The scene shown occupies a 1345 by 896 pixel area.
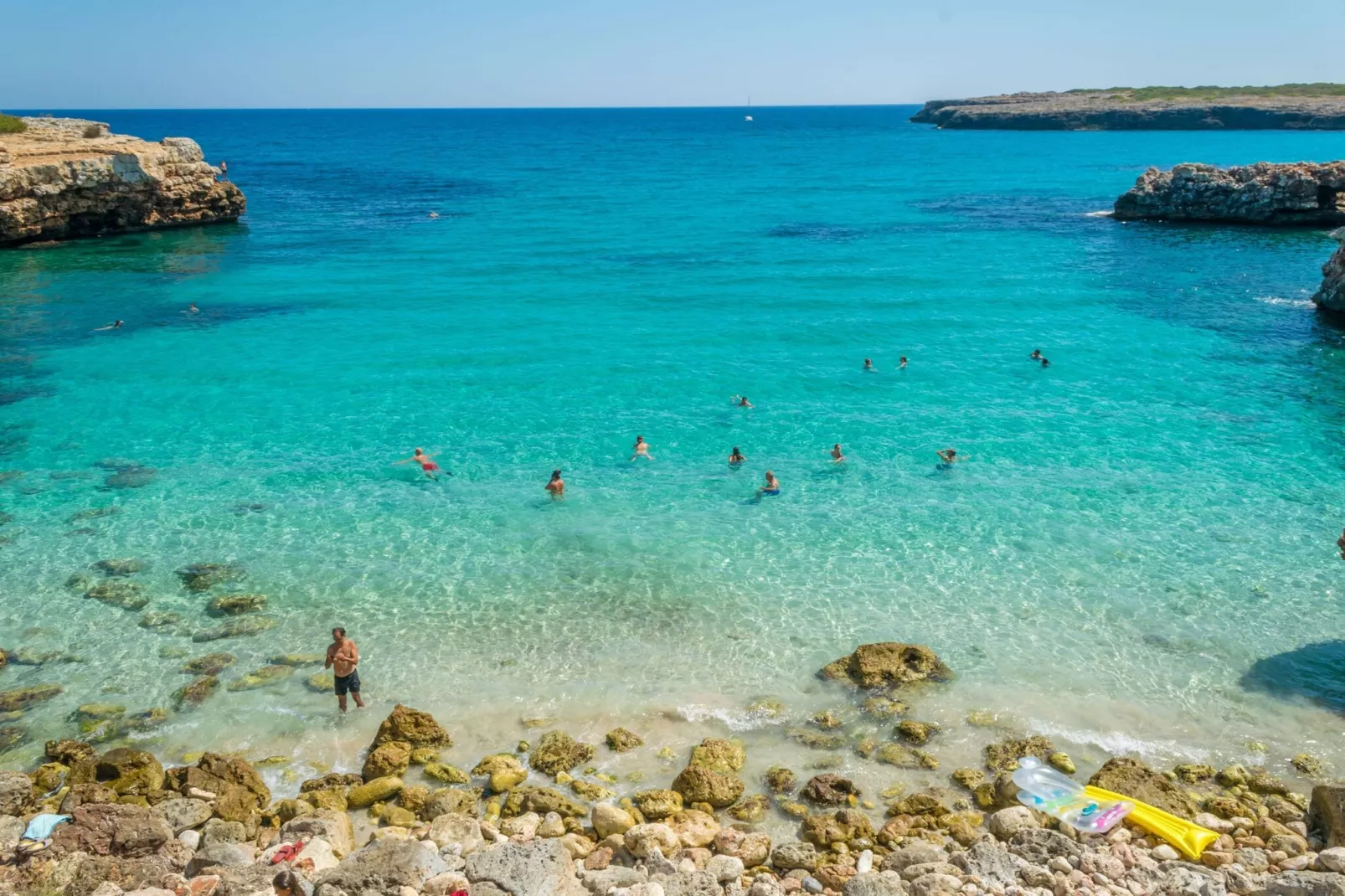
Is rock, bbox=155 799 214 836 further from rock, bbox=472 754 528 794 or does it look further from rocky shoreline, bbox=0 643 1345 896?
rock, bbox=472 754 528 794

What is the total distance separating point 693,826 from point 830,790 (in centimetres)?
201

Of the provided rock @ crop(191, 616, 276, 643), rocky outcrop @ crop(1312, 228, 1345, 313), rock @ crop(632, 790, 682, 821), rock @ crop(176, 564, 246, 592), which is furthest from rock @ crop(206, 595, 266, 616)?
rocky outcrop @ crop(1312, 228, 1345, 313)

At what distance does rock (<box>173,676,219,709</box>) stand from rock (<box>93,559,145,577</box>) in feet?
15.2

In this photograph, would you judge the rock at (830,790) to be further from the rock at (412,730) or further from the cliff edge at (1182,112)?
the cliff edge at (1182,112)

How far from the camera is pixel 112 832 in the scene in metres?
11.3

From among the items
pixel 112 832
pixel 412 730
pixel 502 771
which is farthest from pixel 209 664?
pixel 502 771

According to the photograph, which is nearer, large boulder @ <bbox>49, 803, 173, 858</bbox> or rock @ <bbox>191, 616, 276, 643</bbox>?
large boulder @ <bbox>49, 803, 173, 858</bbox>

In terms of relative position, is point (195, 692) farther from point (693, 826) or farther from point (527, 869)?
point (693, 826)

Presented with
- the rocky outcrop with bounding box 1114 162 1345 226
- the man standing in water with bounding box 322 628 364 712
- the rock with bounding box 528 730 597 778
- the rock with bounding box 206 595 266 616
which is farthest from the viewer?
the rocky outcrop with bounding box 1114 162 1345 226

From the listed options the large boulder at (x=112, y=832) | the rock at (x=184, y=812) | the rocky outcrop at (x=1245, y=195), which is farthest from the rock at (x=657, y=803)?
the rocky outcrop at (x=1245, y=195)

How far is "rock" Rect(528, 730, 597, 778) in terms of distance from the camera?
43.9 feet

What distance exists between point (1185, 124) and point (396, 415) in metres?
179

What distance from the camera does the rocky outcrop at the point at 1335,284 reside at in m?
35.3

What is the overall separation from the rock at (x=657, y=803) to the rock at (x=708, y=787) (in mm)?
162
